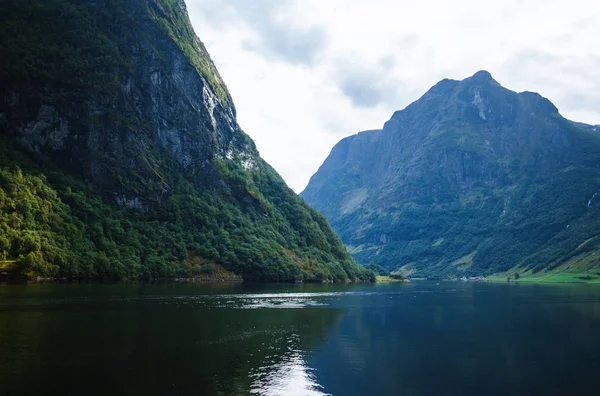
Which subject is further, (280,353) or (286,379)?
(280,353)

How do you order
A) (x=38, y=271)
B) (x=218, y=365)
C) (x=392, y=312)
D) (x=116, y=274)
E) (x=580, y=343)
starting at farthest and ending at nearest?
(x=116, y=274)
(x=38, y=271)
(x=392, y=312)
(x=580, y=343)
(x=218, y=365)

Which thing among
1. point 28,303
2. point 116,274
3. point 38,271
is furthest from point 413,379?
point 116,274

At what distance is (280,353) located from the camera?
50.1 m

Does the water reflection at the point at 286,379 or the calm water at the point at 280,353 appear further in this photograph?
the calm water at the point at 280,353

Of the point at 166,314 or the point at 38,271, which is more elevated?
the point at 38,271

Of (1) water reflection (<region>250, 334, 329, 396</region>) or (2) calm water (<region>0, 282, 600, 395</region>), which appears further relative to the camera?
(2) calm water (<region>0, 282, 600, 395</region>)

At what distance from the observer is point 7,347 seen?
148ft

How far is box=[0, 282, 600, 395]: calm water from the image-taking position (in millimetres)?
36844

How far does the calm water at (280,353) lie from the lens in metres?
36.8

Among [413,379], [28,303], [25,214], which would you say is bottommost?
[413,379]

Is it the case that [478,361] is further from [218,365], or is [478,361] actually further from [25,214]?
[25,214]

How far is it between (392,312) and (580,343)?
4116cm

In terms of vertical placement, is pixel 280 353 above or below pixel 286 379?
above

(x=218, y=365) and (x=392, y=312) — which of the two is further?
(x=392, y=312)
